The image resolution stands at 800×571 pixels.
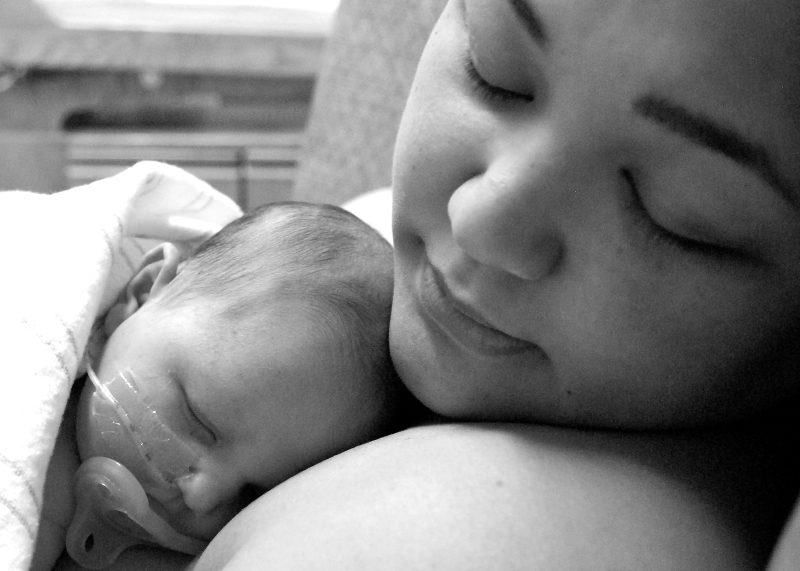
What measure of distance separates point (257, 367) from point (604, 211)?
1.26 feet

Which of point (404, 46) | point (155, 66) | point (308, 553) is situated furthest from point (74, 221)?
point (155, 66)

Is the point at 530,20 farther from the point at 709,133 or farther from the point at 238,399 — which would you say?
the point at 238,399

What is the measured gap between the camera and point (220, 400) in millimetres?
773

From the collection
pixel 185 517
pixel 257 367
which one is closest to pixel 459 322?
pixel 257 367

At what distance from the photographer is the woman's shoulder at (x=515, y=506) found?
1.73 feet

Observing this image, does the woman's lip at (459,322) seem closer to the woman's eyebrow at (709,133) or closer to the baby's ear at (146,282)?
the woman's eyebrow at (709,133)

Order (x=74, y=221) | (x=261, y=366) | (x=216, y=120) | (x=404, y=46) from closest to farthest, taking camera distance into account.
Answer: (x=261, y=366), (x=74, y=221), (x=404, y=46), (x=216, y=120)

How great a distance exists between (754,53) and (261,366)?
0.51 metres

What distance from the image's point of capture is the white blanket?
26.8 inches

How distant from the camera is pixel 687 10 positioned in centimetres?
48

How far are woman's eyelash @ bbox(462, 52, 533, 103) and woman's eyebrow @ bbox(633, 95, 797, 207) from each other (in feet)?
0.32

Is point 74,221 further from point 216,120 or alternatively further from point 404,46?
point 216,120

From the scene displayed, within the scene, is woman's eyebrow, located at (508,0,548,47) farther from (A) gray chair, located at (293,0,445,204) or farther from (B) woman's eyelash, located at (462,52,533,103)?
(A) gray chair, located at (293,0,445,204)

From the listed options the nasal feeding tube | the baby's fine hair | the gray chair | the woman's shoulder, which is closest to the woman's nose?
the woman's shoulder
